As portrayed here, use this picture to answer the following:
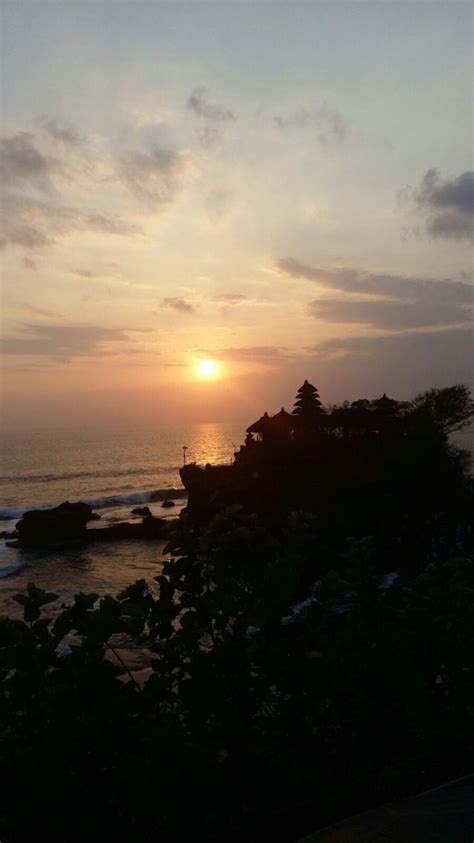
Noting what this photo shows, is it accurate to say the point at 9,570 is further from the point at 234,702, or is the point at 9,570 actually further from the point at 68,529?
the point at 234,702

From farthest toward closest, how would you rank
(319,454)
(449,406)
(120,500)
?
(120,500) → (449,406) → (319,454)

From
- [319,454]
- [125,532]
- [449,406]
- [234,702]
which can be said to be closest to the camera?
[234,702]

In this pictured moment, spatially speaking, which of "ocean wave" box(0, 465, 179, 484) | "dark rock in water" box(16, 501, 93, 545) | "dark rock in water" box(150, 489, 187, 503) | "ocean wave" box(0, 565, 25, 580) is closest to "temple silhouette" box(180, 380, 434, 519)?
"dark rock in water" box(16, 501, 93, 545)

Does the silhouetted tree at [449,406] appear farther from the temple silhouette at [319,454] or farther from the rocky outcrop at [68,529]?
the rocky outcrop at [68,529]

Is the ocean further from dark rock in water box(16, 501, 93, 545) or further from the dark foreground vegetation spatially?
the dark foreground vegetation

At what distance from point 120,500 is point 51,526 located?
1120 inches

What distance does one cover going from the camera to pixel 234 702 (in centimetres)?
394

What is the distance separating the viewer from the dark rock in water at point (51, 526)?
49.7m

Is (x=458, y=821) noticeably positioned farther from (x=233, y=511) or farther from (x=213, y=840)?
(x=233, y=511)

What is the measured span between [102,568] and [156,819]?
37.8m

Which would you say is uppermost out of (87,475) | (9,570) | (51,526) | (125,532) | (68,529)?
(51,526)

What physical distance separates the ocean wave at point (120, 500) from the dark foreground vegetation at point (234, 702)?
220 feet

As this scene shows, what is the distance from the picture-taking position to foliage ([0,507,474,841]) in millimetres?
3346

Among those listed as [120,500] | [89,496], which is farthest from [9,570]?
[89,496]
